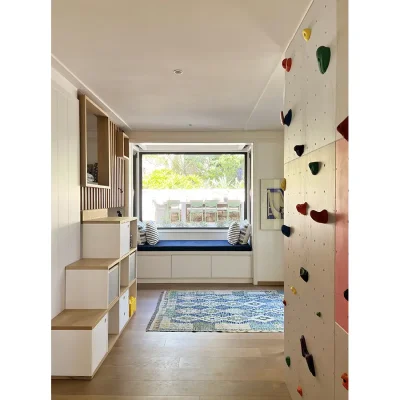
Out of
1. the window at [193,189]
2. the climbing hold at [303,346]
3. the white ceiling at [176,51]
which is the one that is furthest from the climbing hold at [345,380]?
the window at [193,189]

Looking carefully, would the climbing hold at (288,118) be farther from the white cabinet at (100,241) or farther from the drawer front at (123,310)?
the drawer front at (123,310)

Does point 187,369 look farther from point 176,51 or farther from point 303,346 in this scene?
point 176,51

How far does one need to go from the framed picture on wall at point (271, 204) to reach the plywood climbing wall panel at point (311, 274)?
3239 millimetres

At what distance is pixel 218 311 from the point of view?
4461 mm

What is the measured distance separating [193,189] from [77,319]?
168 inches

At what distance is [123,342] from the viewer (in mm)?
3496

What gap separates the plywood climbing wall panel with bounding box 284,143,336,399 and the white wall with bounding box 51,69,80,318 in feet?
6.01

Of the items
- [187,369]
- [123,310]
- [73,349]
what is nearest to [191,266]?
[123,310]

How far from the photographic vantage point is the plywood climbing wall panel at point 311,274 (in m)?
1.67

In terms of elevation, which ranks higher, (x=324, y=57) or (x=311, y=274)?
(x=324, y=57)

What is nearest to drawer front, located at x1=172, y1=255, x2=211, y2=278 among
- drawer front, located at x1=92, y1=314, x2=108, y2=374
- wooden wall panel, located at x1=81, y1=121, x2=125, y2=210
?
wooden wall panel, located at x1=81, y1=121, x2=125, y2=210

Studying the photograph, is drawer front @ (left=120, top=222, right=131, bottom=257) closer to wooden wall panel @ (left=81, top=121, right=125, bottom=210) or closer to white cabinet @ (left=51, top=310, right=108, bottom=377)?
wooden wall panel @ (left=81, top=121, right=125, bottom=210)
